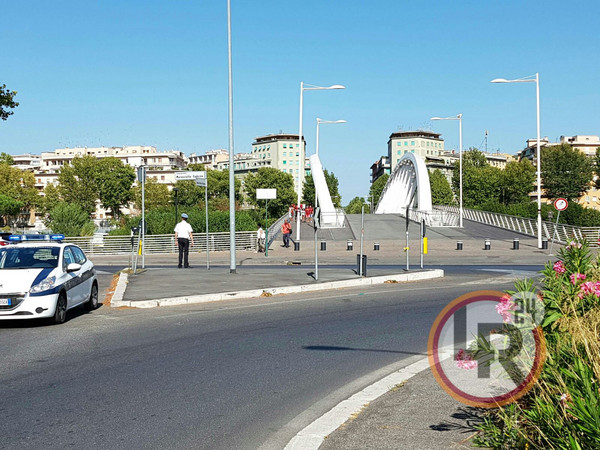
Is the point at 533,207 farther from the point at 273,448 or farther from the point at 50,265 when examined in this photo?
the point at 273,448

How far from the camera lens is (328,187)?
145625mm

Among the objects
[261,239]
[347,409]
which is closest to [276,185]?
[261,239]

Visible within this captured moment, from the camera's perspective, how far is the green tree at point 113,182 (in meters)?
121

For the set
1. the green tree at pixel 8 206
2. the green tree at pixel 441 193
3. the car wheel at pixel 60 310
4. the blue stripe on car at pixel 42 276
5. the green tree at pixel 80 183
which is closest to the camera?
the blue stripe on car at pixel 42 276

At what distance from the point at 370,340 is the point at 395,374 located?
2.45 metres

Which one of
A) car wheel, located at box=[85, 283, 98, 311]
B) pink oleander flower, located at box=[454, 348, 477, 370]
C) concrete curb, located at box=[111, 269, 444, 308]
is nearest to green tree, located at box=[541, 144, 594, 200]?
concrete curb, located at box=[111, 269, 444, 308]

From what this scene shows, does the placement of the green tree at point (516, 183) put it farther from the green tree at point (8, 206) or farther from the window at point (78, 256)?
the window at point (78, 256)

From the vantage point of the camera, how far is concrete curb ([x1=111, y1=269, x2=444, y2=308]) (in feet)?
43.7

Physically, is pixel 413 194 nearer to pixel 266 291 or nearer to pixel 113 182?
pixel 113 182

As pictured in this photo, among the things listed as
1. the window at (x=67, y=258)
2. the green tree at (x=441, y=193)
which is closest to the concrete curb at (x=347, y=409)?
the window at (x=67, y=258)

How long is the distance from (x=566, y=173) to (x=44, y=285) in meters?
94.8

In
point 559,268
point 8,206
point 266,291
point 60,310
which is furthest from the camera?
point 8,206

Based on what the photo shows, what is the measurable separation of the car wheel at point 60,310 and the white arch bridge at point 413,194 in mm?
47114

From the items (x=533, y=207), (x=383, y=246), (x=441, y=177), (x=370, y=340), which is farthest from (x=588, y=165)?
(x=370, y=340)
